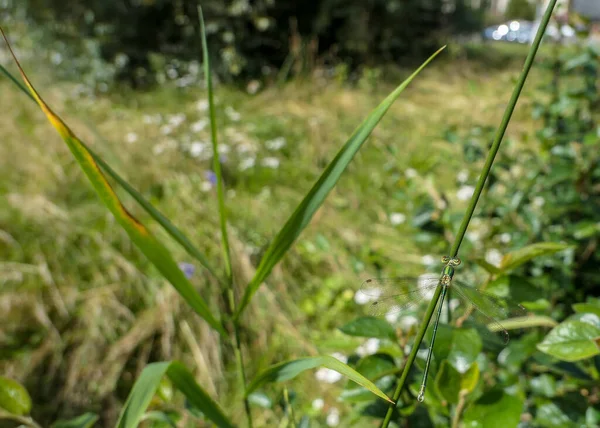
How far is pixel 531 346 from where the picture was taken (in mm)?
584

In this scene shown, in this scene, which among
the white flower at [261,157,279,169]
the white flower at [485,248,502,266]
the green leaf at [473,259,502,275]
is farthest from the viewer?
Result: the white flower at [261,157,279,169]

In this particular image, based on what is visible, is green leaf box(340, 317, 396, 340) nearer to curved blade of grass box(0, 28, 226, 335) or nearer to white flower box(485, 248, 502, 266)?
curved blade of grass box(0, 28, 226, 335)

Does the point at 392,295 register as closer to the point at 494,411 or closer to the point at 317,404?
the point at 494,411

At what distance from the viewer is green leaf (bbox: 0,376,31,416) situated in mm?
460

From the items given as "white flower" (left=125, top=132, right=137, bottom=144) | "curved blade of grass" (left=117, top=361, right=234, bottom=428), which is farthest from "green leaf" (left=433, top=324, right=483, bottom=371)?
"white flower" (left=125, top=132, right=137, bottom=144)

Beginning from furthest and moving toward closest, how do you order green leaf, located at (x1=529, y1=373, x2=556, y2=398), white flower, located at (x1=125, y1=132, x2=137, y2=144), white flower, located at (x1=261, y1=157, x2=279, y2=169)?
white flower, located at (x1=125, y1=132, x2=137, y2=144) < white flower, located at (x1=261, y1=157, x2=279, y2=169) < green leaf, located at (x1=529, y1=373, x2=556, y2=398)

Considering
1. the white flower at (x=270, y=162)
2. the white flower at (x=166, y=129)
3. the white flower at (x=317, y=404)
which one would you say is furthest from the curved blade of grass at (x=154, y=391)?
the white flower at (x=166, y=129)

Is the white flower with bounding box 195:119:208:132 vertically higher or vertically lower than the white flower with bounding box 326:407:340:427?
higher

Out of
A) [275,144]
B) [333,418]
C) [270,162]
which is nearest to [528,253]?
[333,418]

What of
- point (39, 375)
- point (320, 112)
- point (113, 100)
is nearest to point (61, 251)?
point (39, 375)

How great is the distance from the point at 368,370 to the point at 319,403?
0.79 meters

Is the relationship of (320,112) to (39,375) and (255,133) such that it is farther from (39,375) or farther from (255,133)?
(39,375)

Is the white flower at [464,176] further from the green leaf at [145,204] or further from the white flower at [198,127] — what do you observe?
the white flower at [198,127]

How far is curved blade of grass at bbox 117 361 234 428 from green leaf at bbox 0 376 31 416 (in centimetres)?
12
